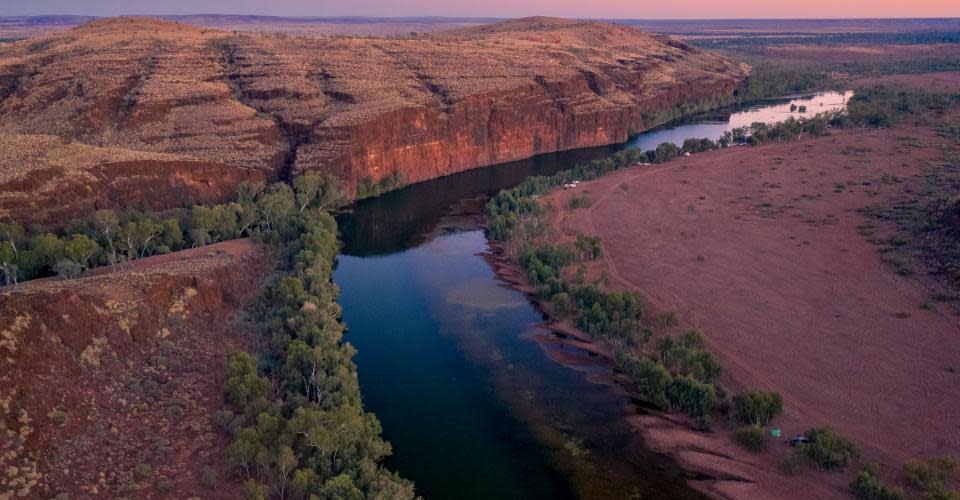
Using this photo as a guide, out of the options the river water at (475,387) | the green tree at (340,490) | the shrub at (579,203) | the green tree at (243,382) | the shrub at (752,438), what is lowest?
the river water at (475,387)

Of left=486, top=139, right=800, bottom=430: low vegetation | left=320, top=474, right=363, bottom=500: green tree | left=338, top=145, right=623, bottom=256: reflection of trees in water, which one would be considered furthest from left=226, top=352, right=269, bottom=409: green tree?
left=338, top=145, right=623, bottom=256: reflection of trees in water

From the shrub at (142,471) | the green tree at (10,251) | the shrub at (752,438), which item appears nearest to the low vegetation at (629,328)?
the shrub at (752,438)

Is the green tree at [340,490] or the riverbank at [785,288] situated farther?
the riverbank at [785,288]

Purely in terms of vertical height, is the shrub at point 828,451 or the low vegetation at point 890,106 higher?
the low vegetation at point 890,106

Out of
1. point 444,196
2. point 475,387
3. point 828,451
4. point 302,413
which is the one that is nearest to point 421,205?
point 444,196

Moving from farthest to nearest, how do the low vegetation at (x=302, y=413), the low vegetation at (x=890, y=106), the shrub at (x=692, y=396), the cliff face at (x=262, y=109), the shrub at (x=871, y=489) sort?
the low vegetation at (x=890, y=106)
the cliff face at (x=262, y=109)
the shrub at (x=692, y=396)
the low vegetation at (x=302, y=413)
the shrub at (x=871, y=489)

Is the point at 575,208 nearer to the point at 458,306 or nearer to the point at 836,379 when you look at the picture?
the point at 458,306

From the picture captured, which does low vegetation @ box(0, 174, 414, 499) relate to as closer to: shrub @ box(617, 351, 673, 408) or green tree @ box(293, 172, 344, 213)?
green tree @ box(293, 172, 344, 213)

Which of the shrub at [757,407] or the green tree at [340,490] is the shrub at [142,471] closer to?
the green tree at [340,490]
